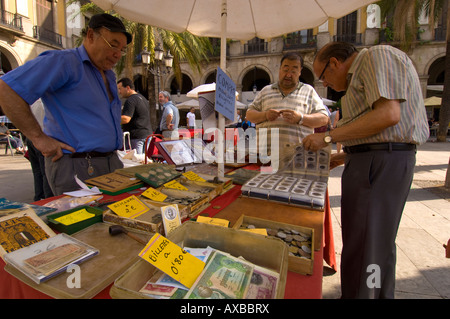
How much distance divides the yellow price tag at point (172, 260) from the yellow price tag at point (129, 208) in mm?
433

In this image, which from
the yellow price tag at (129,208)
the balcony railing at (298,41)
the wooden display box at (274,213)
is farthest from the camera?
the balcony railing at (298,41)

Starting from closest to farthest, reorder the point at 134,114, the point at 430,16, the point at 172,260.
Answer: the point at 172,260, the point at 134,114, the point at 430,16

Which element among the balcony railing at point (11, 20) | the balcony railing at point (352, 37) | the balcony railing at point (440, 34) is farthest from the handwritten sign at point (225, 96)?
the balcony railing at point (440, 34)

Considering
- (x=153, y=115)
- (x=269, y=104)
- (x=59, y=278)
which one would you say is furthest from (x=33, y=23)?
(x=59, y=278)

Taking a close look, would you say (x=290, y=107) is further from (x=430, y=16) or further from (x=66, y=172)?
(x=430, y=16)

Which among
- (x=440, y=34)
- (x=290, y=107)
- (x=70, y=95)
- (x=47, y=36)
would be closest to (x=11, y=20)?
(x=47, y=36)

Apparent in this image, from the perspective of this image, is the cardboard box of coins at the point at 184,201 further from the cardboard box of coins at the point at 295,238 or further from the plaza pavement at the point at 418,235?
the plaza pavement at the point at 418,235

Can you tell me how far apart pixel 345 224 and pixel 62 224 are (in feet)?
4.95

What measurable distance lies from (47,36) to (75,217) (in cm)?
2063

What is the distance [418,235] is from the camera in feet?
9.84

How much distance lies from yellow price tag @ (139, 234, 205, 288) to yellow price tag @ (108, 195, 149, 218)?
0.43 metres

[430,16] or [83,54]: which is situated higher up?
[430,16]

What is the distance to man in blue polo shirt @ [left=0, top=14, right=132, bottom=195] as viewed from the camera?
1462 millimetres

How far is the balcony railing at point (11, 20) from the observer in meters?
13.9
